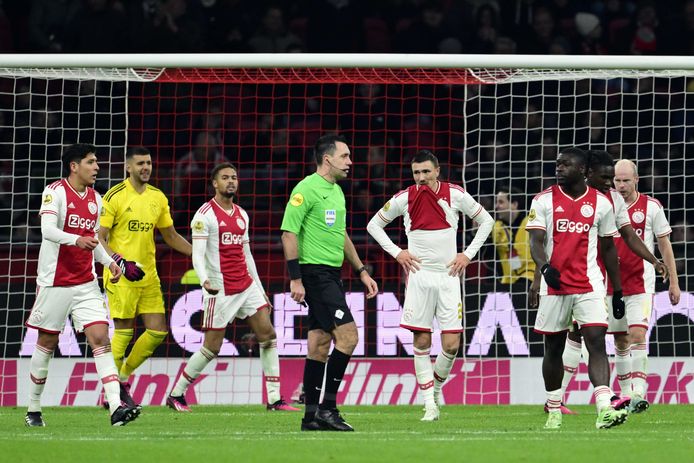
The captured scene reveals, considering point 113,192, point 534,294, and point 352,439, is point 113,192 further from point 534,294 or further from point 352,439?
point 352,439

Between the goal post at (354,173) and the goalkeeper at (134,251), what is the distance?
1218 millimetres

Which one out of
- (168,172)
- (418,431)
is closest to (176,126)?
(168,172)

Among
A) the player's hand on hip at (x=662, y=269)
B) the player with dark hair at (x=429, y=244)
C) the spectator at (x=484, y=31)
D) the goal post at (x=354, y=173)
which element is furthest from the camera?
the spectator at (x=484, y=31)

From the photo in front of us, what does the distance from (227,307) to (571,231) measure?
405 centimetres

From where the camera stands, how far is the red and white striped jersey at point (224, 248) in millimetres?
13078

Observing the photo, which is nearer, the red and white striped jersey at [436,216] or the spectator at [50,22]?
the red and white striped jersey at [436,216]

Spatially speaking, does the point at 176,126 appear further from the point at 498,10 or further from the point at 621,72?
the point at 621,72

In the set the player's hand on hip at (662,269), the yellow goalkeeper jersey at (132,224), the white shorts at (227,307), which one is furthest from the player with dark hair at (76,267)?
the player's hand on hip at (662,269)

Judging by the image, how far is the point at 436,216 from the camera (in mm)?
11938

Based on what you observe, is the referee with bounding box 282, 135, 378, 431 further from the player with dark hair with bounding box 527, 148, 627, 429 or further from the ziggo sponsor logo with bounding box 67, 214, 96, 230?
the ziggo sponsor logo with bounding box 67, 214, 96, 230

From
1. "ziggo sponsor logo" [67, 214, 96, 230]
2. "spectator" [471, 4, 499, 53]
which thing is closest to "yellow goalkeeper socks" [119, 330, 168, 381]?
"ziggo sponsor logo" [67, 214, 96, 230]

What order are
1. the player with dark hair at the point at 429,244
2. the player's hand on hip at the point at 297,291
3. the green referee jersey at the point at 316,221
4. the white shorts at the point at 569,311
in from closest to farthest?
the player's hand on hip at the point at 297,291
the green referee jersey at the point at 316,221
the white shorts at the point at 569,311
the player with dark hair at the point at 429,244

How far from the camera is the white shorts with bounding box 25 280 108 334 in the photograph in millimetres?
10781

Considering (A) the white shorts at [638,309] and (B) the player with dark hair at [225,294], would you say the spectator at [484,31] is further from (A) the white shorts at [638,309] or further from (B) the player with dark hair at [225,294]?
(A) the white shorts at [638,309]
